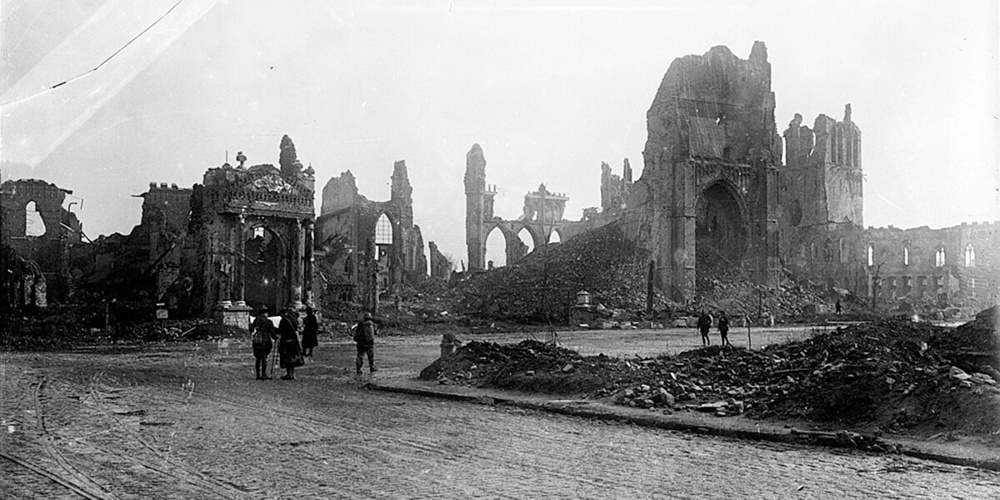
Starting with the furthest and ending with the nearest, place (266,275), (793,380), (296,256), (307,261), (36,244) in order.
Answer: (36,244), (266,275), (307,261), (296,256), (793,380)

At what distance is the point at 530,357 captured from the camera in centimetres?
1467

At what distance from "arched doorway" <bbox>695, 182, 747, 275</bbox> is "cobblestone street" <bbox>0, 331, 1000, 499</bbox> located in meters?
45.3

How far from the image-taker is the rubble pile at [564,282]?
148ft

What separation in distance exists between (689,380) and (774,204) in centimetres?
4562

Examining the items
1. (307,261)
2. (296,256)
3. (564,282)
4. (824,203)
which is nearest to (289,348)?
(296,256)

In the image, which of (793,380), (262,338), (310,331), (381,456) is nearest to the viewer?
(381,456)

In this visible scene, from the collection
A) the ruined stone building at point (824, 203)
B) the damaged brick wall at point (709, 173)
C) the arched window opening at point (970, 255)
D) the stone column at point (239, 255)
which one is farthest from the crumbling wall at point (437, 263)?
the arched window opening at point (970, 255)

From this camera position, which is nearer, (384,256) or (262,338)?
(262,338)

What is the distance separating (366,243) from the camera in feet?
181

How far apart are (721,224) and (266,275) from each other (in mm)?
31329

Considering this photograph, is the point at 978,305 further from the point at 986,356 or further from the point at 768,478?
the point at 768,478

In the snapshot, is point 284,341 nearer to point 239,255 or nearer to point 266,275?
point 239,255

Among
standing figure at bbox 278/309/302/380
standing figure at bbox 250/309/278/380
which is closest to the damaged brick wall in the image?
standing figure at bbox 278/309/302/380

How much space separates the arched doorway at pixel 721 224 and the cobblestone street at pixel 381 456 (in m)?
45.3
